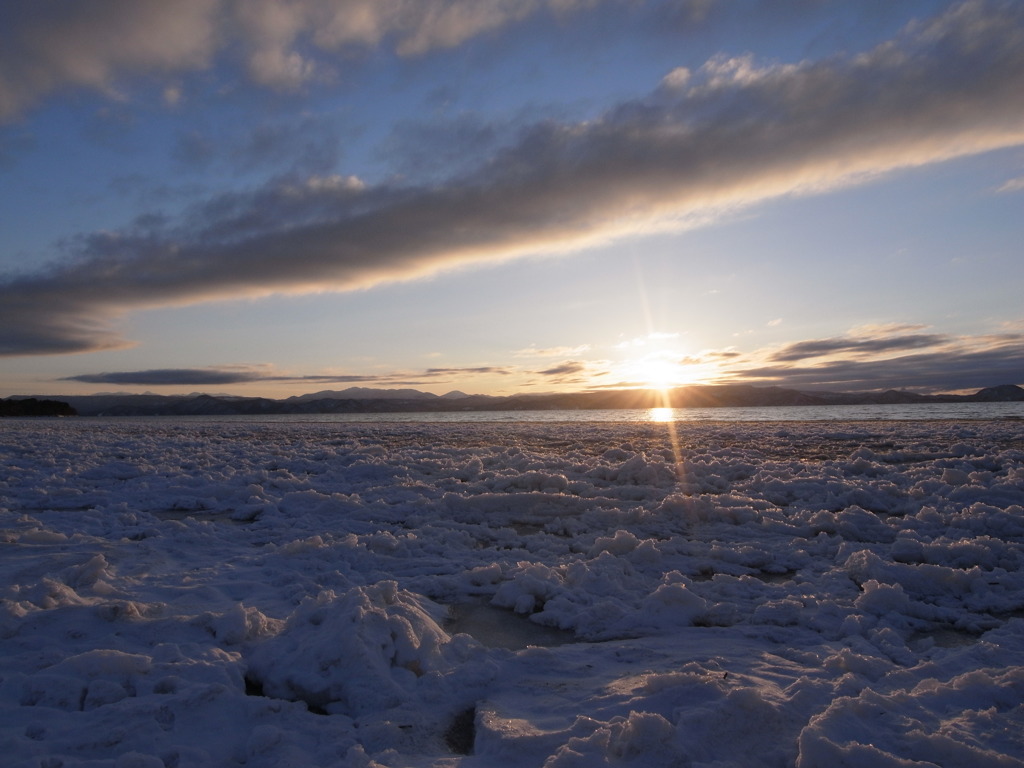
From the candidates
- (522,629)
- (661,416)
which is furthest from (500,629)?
(661,416)

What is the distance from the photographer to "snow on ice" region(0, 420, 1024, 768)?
3.50 metres

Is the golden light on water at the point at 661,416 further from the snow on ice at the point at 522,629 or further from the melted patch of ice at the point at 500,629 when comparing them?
the melted patch of ice at the point at 500,629

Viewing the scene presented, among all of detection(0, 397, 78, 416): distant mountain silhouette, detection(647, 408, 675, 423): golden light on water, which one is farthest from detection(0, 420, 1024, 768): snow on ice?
detection(0, 397, 78, 416): distant mountain silhouette

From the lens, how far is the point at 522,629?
558 centimetres

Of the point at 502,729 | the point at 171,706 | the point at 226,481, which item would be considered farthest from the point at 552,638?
the point at 226,481

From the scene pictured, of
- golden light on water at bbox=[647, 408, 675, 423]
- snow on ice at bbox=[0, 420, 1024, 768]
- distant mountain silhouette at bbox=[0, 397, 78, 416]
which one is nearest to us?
snow on ice at bbox=[0, 420, 1024, 768]

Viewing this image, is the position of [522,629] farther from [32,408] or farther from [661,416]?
[32,408]

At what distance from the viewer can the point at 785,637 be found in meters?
5.18

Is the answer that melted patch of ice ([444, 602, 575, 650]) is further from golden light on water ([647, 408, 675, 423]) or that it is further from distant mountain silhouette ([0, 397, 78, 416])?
distant mountain silhouette ([0, 397, 78, 416])

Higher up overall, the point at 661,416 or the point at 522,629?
the point at 522,629

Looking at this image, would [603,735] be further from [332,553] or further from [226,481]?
[226,481]

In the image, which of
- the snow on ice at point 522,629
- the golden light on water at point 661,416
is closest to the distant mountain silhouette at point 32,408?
the golden light on water at point 661,416

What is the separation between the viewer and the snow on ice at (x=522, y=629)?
350 centimetres

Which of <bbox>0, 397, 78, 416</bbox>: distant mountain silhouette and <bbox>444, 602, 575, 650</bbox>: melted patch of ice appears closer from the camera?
<bbox>444, 602, 575, 650</bbox>: melted patch of ice
